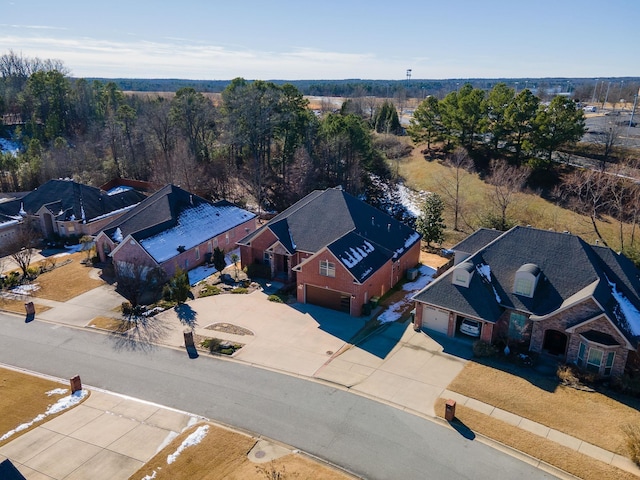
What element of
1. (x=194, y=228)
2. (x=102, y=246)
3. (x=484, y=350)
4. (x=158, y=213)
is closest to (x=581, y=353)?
(x=484, y=350)

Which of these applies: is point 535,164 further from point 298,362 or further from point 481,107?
point 298,362

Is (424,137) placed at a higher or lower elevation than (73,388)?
higher

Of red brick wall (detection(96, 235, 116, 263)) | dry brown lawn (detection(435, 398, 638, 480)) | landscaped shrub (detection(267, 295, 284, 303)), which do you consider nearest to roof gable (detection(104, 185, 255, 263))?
red brick wall (detection(96, 235, 116, 263))

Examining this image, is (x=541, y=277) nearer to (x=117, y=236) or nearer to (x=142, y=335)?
(x=142, y=335)

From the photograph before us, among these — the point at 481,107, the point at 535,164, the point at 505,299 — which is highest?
the point at 481,107

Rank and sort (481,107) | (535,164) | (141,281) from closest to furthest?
(141,281) → (535,164) → (481,107)

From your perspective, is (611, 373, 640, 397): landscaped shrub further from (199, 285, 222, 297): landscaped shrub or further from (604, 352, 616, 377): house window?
(199, 285, 222, 297): landscaped shrub

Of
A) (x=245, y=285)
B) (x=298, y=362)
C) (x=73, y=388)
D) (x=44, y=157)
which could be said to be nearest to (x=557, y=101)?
(x=245, y=285)
